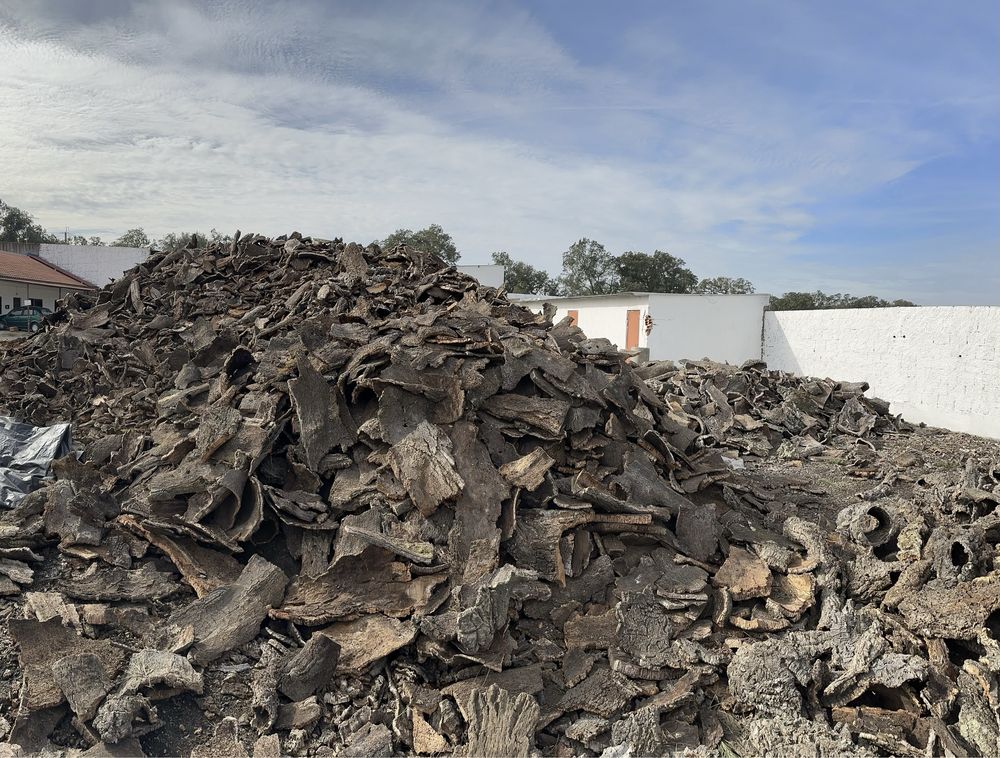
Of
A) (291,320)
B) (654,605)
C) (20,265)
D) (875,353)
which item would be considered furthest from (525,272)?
(654,605)

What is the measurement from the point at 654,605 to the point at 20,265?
36.6m

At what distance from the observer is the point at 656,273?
42125 mm

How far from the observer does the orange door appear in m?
22.3

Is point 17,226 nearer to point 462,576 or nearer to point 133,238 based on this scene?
point 133,238

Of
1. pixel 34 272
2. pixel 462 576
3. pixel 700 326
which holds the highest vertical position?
pixel 34 272

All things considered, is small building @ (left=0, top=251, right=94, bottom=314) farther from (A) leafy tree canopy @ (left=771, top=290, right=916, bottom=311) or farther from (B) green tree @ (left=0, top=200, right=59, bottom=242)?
(A) leafy tree canopy @ (left=771, top=290, right=916, bottom=311)

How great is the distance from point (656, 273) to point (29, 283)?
34646mm

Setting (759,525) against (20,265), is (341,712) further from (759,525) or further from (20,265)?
(20,265)

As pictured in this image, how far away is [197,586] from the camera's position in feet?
14.3

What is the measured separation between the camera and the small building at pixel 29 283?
2764 centimetres

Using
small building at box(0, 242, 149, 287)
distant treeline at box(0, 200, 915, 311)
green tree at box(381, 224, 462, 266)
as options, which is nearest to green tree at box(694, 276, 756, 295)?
distant treeline at box(0, 200, 915, 311)

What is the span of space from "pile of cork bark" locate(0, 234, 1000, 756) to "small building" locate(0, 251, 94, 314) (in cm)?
2690

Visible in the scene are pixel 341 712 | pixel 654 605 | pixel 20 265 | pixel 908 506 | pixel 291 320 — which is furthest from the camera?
pixel 20 265

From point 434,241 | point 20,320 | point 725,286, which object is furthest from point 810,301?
point 20,320
